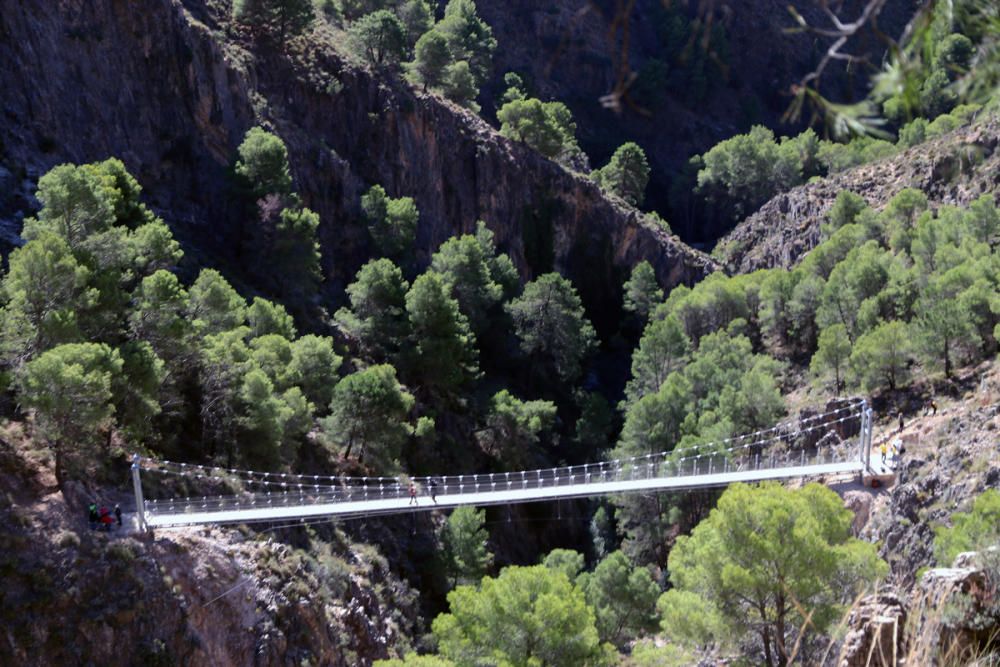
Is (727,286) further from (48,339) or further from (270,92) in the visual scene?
(48,339)

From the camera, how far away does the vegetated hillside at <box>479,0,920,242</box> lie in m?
75.1

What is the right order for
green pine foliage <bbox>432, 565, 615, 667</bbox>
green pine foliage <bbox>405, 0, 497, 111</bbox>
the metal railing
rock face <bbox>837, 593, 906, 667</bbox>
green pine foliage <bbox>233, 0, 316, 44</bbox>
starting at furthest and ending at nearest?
green pine foliage <bbox>405, 0, 497, 111</bbox> < green pine foliage <bbox>233, 0, 316, 44</bbox> < the metal railing < green pine foliage <bbox>432, 565, 615, 667</bbox> < rock face <bbox>837, 593, 906, 667</bbox>

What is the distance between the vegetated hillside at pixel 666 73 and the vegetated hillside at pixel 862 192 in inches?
356

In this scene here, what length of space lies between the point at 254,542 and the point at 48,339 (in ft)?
21.6

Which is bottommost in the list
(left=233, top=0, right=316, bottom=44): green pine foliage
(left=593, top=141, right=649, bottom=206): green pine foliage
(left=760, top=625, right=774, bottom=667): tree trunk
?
(left=760, top=625, right=774, bottom=667): tree trunk

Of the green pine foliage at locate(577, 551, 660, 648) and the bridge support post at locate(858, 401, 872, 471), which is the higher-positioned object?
the bridge support post at locate(858, 401, 872, 471)

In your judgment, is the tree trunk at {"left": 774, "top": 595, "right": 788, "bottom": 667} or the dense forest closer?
the tree trunk at {"left": 774, "top": 595, "right": 788, "bottom": 667}

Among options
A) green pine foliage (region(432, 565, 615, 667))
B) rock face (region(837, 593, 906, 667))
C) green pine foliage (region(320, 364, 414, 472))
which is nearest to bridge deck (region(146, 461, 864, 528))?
green pine foliage (region(432, 565, 615, 667))

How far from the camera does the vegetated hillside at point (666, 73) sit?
2958 inches

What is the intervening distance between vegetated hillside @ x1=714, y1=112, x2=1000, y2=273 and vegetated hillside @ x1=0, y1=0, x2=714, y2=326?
337 cm

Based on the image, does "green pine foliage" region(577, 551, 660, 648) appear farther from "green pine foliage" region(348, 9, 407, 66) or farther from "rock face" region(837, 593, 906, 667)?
"green pine foliage" region(348, 9, 407, 66)

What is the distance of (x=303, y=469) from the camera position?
3353cm

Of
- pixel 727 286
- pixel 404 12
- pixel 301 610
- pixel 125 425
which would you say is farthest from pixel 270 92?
pixel 301 610

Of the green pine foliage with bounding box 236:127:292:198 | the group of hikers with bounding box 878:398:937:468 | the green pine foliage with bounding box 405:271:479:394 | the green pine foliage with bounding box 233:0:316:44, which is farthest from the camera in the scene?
the green pine foliage with bounding box 233:0:316:44
